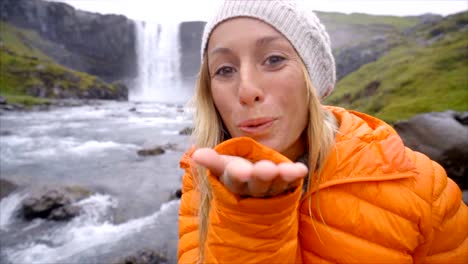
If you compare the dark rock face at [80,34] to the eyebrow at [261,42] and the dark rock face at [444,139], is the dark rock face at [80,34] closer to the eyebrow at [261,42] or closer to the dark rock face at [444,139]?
the dark rock face at [444,139]

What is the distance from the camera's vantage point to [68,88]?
208 ft

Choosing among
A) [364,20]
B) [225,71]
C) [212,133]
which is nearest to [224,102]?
[225,71]

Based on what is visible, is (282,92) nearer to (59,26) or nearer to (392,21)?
(59,26)

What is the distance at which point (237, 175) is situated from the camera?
1.47 m

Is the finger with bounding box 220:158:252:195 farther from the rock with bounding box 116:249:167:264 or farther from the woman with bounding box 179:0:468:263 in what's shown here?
the rock with bounding box 116:249:167:264

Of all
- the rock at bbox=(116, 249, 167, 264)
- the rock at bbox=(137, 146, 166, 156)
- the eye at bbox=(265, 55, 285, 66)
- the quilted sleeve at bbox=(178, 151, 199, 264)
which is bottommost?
the rock at bbox=(137, 146, 166, 156)

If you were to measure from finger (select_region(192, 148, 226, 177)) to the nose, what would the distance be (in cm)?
77

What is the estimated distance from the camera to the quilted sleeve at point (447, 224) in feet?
7.97

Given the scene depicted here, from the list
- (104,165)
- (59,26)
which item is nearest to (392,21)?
(59,26)

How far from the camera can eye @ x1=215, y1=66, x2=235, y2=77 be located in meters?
2.52

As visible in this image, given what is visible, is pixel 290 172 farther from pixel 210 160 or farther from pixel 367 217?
pixel 367 217

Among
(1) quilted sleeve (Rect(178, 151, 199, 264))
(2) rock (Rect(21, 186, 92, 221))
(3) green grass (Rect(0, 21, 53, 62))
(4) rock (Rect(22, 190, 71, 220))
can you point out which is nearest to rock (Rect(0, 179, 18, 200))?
(2) rock (Rect(21, 186, 92, 221))

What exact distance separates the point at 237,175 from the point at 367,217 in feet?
4.03

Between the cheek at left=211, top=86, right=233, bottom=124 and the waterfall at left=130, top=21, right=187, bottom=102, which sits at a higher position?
the cheek at left=211, top=86, right=233, bottom=124
